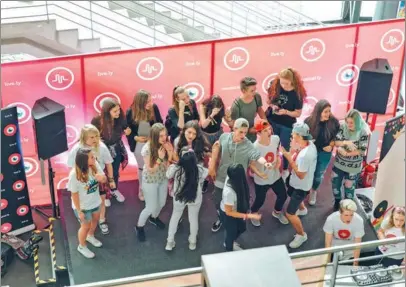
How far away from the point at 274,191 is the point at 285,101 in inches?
35.0

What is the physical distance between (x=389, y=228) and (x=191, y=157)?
1.98 meters

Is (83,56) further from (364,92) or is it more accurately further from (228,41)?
(364,92)

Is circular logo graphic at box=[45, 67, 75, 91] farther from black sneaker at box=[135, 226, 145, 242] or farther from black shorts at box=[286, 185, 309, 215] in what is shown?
black shorts at box=[286, 185, 309, 215]

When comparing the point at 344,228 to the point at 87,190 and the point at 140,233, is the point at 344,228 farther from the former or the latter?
the point at 87,190

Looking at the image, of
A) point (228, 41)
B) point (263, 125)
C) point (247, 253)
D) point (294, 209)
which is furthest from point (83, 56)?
point (247, 253)

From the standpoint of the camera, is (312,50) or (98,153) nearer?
(98,153)

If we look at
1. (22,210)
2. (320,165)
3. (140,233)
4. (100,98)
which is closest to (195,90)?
(100,98)

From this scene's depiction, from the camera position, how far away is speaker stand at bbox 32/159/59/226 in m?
6.75

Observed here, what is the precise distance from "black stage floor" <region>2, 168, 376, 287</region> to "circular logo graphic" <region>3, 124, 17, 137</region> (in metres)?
0.99

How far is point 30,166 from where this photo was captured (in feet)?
22.7

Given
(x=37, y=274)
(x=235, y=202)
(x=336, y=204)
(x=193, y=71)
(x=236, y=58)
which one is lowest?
(x=37, y=274)

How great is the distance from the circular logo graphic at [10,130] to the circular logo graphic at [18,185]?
517 millimetres

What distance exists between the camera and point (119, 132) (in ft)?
20.6

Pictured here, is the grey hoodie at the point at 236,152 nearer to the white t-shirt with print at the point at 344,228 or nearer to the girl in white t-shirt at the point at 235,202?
the girl in white t-shirt at the point at 235,202
